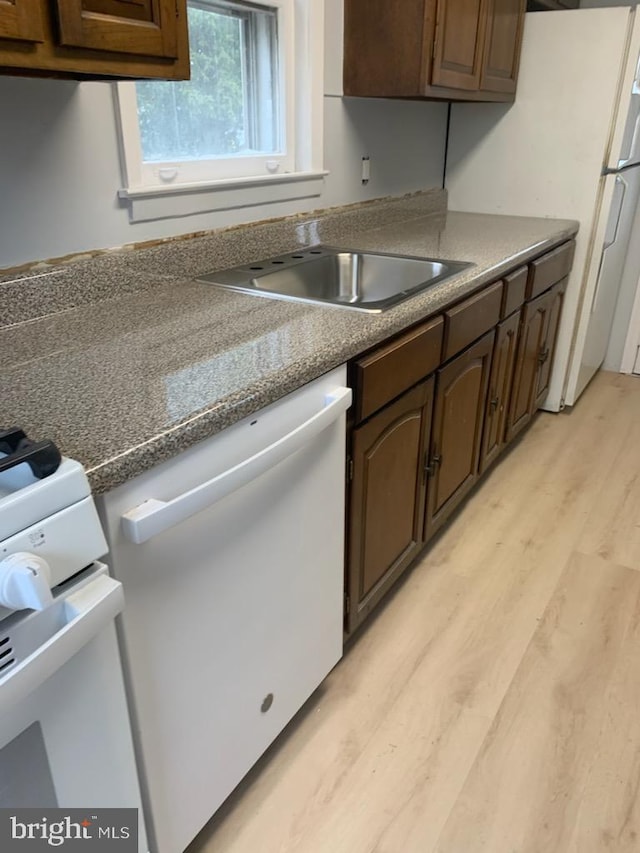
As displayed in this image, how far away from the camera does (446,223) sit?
2.69 m

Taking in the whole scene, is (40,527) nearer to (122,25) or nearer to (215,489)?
(215,489)

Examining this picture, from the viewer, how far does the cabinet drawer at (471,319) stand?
1733 millimetres

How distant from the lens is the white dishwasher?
36.4 inches

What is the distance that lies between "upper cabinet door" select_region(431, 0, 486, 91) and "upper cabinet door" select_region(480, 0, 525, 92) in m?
0.07

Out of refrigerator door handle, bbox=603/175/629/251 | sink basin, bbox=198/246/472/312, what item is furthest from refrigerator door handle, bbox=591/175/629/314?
sink basin, bbox=198/246/472/312

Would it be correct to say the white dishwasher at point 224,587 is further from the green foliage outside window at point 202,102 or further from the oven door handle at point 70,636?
the green foliage outside window at point 202,102

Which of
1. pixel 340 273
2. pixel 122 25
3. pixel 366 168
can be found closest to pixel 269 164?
pixel 340 273

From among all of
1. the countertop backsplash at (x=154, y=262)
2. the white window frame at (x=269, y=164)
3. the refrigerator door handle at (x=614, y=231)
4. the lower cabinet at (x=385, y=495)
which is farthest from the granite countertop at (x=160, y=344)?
the refrigerator door handle at (x=614, y=231)

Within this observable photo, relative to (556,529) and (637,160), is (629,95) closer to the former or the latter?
(637,160)

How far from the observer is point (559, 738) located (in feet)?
4.91

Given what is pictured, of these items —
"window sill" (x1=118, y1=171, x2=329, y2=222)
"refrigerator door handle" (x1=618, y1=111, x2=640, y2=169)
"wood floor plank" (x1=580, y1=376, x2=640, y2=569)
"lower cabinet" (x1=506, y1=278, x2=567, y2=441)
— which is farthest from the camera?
"refrigerator door handle" (x1=618, y1=111, x2=640, y2=169)

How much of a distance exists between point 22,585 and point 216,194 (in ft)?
4.60

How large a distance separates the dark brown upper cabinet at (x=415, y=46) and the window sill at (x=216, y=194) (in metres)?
0.35

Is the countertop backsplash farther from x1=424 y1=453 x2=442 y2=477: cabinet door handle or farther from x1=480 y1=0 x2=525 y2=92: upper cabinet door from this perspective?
x1=424 y1=453 x2=442 y2=477: cabinet door handle
